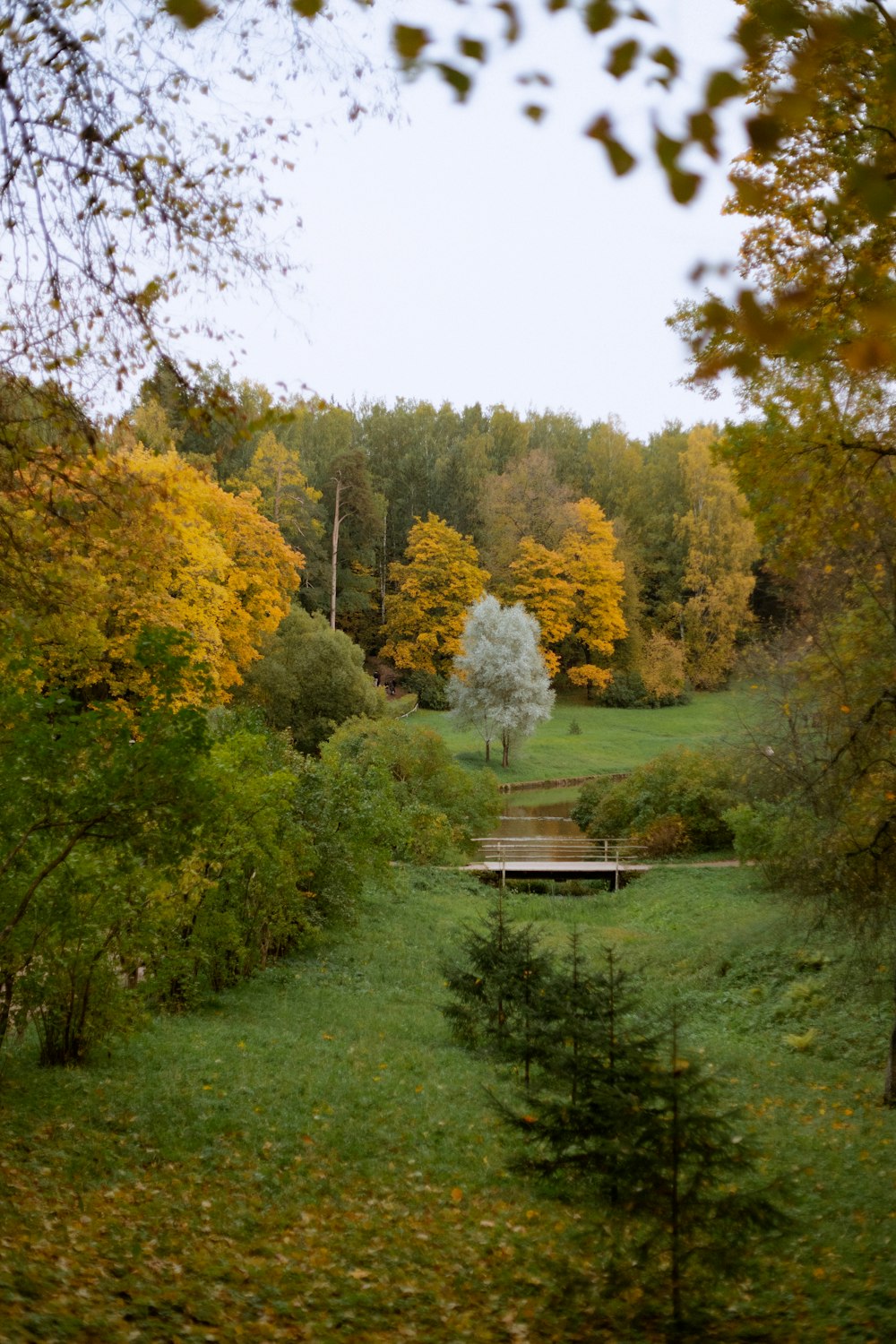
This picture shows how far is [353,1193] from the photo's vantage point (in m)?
6.76

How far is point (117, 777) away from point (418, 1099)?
420 cm

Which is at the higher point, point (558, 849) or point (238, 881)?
point (238, 881)

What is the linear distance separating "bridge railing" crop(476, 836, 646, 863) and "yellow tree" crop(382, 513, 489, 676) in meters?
21.3

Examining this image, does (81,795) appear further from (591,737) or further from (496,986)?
(591,737)

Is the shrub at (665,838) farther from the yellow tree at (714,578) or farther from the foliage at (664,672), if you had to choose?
the yellow tree at (714,578)

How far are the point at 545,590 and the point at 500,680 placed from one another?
43.2 ft

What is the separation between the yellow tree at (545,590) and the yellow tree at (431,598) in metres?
2.08

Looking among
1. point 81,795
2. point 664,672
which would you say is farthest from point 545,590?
point 81,795

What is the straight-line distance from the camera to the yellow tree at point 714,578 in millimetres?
52938

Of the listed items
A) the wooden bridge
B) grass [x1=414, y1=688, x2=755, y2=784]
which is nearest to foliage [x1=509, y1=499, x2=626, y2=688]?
grass [x1=414, y1=688, x2=755, y2=784]

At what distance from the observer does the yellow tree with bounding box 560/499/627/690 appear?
52.4m

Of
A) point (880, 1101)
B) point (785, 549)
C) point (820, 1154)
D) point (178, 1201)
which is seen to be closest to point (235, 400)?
point (785, 549)

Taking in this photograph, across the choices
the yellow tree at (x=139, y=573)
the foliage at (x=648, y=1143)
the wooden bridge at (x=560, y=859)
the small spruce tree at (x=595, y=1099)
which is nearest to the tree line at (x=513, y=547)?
the yellow tree at (x=139, y=573)

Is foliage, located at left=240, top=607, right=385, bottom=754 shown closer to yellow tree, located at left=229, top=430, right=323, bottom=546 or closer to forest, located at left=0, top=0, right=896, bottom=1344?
yellow tree, located at left=229, top=430, right=323, bottom=546
